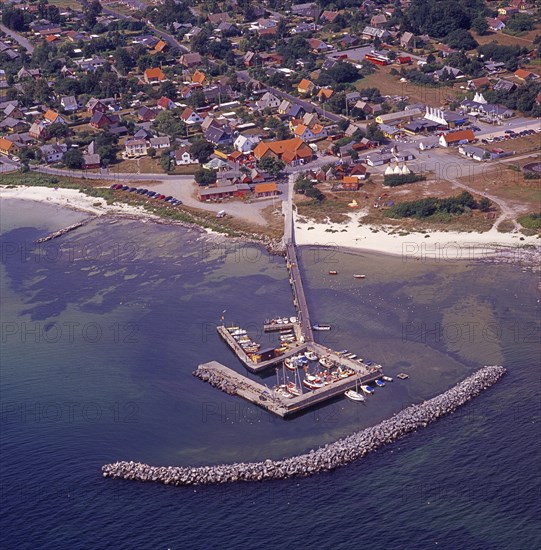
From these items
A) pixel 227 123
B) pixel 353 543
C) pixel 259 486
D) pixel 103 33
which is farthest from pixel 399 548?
pixel 103 33

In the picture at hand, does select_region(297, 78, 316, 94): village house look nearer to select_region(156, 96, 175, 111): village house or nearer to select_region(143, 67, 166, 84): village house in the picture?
select_region(156, 96, 175, 111): village house

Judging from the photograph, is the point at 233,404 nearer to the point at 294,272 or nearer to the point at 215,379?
the point at 215,379

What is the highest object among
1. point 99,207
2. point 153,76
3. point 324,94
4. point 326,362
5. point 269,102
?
point 326,362

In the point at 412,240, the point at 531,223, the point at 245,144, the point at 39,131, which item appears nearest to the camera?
the point at 412,240

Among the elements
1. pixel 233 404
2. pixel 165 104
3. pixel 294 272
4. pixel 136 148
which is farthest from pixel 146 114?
pixel 233 404

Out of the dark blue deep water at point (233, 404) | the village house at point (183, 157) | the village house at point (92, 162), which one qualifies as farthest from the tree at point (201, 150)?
the dark blue deep water at point (233, 404)

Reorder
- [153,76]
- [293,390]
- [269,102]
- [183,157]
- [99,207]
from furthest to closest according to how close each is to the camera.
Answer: [153,76], [269,102], [183,157], [99,207], [293,390]

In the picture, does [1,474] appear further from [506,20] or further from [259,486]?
[506,20]
